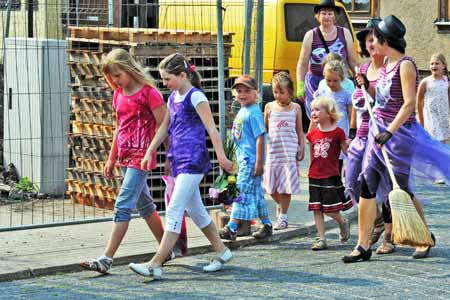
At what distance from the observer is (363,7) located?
29297mm

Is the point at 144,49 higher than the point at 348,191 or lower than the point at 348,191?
higher

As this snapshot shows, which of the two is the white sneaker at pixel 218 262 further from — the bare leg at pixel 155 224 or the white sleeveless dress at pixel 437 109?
the white sleeveless dress at pixel 437 109

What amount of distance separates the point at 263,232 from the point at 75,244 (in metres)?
1.57

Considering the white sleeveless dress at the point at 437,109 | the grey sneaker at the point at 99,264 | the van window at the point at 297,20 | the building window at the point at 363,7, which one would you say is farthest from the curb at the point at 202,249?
the building window at the point at 363,7

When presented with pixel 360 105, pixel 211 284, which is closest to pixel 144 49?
pixel 360 105

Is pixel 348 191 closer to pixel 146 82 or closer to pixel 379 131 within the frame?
pixel 379 131

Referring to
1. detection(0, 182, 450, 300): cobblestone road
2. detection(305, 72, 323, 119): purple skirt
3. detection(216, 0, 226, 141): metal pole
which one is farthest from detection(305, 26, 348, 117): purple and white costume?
detection(0, 182, 450, 300): cobblestone road

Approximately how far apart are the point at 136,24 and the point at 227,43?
1.61 meters

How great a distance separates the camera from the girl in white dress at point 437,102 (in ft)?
45.6

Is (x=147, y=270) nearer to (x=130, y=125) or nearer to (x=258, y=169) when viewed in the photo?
(x=130, y=125)

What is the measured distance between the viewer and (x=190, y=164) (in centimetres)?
834

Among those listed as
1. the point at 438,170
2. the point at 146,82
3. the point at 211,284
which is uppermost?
the point at 146,82

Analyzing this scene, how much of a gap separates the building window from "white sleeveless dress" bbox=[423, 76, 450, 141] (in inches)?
597

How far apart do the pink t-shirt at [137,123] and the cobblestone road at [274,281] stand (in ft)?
2.91
